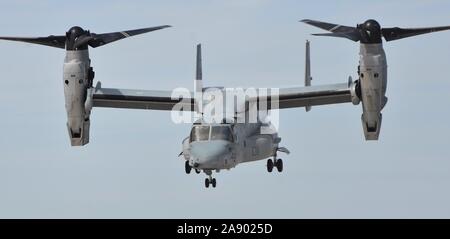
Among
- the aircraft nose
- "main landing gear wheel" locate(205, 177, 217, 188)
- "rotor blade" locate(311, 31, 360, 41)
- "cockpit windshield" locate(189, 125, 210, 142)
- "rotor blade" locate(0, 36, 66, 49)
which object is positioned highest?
"rotor blade" locate(0, 36, 66, 49)

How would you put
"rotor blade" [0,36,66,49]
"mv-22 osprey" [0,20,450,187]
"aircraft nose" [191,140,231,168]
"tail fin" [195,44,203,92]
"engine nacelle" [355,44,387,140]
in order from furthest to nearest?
1. "tail fin" [195,44,203,92]
2. "rotor blade" [0,36,66,49]
3. "aircraft nose" [191,140,231,168]
4. "mv-22 osprey" [0,20,450,187]
5. "engine nacelle" [355,44,387,140]

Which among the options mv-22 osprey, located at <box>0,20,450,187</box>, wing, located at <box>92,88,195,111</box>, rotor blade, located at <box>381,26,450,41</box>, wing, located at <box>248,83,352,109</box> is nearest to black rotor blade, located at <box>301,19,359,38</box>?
mv-22 osprey, located at <box>0,20,450,187</box>

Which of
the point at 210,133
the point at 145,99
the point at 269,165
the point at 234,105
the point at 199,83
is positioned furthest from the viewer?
the point at 199,83

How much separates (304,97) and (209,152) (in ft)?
14.0

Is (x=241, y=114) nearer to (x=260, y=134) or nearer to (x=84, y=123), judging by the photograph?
(x=260, y=134)

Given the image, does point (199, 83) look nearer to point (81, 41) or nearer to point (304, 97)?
point (304, 97)

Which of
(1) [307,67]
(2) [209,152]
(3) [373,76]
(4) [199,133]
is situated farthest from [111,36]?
(1) [307,67]

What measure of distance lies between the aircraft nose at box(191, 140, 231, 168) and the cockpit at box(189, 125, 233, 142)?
0.21m

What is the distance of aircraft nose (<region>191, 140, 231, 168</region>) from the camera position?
4522 cm

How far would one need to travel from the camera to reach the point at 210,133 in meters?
45.9

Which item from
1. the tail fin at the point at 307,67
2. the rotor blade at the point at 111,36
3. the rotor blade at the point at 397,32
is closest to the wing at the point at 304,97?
the rotor blade at the point at 397,32

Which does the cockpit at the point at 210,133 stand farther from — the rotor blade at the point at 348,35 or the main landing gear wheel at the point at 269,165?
the rotor blade at the point at 348,35

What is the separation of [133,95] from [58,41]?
323 centimetres

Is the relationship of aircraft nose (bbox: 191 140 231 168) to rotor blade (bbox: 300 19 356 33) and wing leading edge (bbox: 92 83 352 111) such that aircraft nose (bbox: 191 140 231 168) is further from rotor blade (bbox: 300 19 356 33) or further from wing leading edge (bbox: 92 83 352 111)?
rotor blade (bbox: 300 19 356 33)
